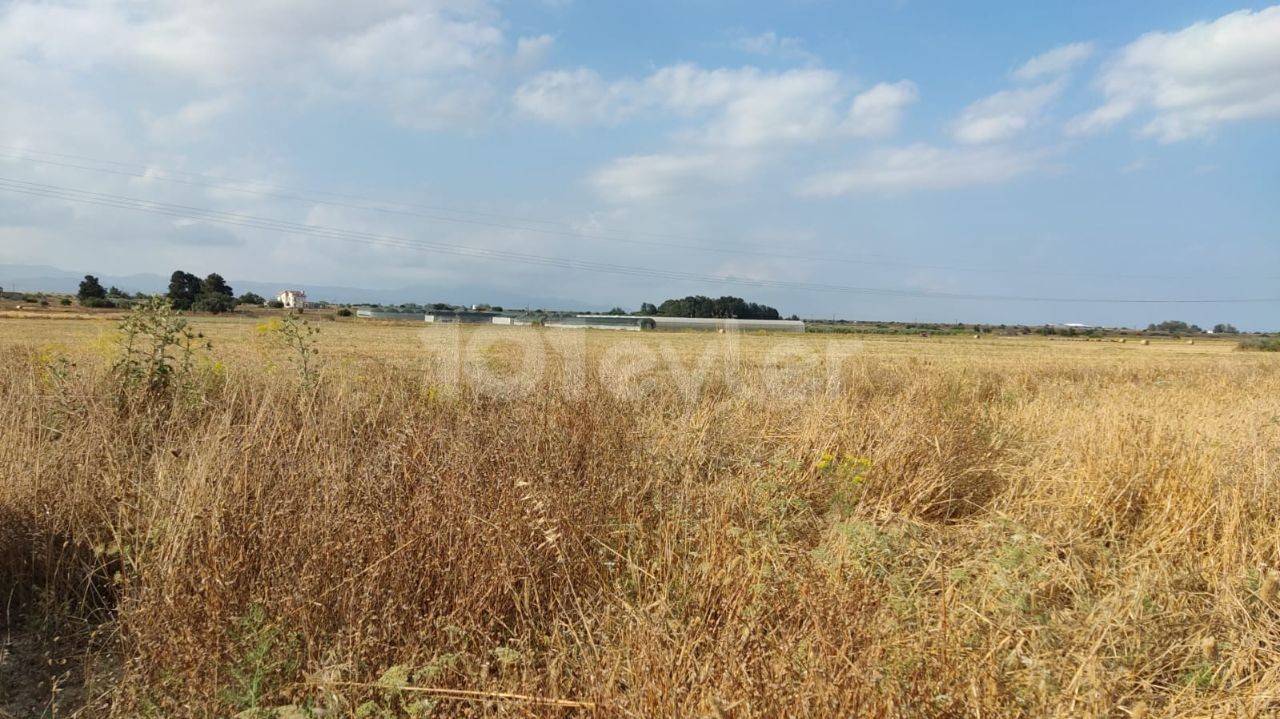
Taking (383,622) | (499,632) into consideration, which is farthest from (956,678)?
(383,622)

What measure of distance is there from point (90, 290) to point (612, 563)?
77.4m

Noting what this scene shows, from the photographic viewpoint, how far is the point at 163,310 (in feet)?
21.0

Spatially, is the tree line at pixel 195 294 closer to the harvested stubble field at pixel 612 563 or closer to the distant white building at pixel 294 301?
the distant white building at pixel 294 301

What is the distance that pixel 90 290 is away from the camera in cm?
6275

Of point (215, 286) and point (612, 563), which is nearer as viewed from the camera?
point (612, 563)

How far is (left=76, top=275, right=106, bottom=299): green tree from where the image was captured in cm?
6216

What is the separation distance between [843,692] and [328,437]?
4.24 metres

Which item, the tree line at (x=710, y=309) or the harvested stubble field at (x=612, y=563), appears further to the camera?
the tree line at (x=710, y=309)

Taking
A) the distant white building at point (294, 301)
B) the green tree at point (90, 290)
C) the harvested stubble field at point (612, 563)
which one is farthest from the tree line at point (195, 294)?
the harvested stubble field at point (612, 563)

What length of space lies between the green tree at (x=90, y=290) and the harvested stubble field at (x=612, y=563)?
70.9 m

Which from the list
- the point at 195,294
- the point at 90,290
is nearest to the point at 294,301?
the point at 195,294

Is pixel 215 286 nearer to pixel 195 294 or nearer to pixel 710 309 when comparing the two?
pixel 195 294

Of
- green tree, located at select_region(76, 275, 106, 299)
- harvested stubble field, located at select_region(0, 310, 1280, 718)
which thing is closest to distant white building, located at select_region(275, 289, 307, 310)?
harvested stubble field, located at select_region(0, 310, 1280, 718)

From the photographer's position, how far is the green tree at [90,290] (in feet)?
204
